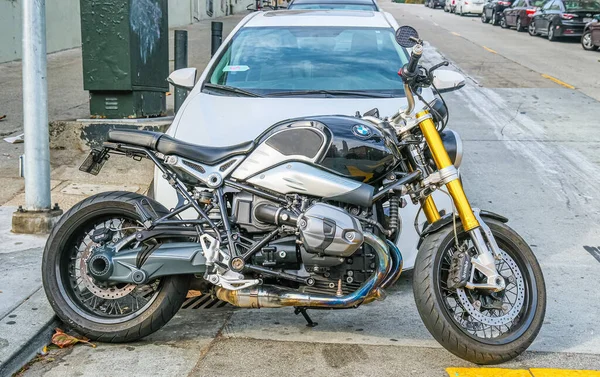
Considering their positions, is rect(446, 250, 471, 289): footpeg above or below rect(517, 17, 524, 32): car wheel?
below

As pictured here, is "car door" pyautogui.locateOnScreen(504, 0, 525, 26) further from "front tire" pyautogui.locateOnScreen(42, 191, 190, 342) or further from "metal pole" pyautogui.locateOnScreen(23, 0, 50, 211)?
"front tire" pyautogui.locateOnScreen(42, 191, 190, 342)

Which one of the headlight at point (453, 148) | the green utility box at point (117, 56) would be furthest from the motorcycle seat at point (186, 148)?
the green utility box at point (117, 56)

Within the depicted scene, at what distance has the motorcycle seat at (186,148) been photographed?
4570mm

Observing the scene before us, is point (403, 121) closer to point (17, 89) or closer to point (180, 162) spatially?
point (180, 162)

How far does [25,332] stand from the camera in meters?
4.68

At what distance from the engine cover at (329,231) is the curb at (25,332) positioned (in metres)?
1.56

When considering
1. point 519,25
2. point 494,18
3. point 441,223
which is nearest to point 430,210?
point 441,223

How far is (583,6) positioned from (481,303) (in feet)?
81.5

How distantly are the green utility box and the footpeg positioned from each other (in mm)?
5531

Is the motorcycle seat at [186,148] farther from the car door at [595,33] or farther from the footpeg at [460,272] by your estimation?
the car door at [595,33]

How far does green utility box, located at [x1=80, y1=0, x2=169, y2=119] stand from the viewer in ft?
29.6

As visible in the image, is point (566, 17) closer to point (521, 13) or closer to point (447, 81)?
point (521, 13)

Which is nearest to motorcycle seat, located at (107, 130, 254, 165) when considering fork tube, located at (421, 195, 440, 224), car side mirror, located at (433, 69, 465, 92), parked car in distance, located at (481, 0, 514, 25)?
fork tube, located at (421, 195, 440, 224)

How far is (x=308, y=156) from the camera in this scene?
14.6 feet
